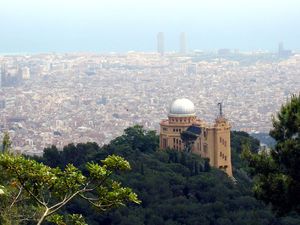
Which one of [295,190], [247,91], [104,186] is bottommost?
[247,91]

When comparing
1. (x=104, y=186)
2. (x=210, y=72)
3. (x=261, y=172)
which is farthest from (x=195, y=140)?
(x=210, y=72)

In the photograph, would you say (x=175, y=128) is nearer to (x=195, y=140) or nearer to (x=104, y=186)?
(x=195, y=140)

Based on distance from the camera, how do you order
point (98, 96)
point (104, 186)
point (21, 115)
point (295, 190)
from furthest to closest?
Answer: point (98, 96) < point (21, 115) < point (295, 190) < point (104, 186)

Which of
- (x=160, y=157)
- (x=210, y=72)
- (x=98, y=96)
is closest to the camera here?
(x=160, y=157)

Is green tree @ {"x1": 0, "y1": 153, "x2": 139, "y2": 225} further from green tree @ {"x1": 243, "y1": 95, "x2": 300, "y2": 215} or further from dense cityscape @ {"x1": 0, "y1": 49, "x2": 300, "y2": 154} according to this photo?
dense cityscape @ {"x1": 0, "y1": 49, "x2": 300, "y2": 154}

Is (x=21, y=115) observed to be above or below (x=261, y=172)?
below

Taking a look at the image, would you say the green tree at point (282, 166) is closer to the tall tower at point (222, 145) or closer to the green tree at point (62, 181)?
the green tree at point (62, 181)

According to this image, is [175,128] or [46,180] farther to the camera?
[175,128]
